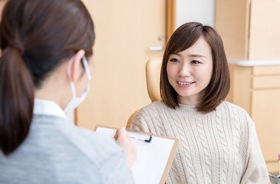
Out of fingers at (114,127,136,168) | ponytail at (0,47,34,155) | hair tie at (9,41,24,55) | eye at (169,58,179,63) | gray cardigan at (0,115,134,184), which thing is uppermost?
hair tie at (9,41,24,55)

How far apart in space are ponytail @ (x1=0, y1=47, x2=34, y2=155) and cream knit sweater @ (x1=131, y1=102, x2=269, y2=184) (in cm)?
75

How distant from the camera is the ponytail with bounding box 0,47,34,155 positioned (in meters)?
0.64

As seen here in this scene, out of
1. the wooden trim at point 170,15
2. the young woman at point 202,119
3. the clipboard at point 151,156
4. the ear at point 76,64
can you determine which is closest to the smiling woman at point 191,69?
the young woman at point 202,119

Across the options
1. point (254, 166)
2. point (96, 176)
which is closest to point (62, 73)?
point (96, 176)

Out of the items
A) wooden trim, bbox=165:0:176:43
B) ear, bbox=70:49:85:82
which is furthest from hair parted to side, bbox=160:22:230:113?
wooden trim, bbox=165:0:176:43

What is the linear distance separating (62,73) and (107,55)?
2455 mm

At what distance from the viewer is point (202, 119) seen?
137 centimetres

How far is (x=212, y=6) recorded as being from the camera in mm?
3291

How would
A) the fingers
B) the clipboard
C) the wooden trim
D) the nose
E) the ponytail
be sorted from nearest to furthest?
the ponytail, the fingers, the clipboard, the nose, the wooden trim

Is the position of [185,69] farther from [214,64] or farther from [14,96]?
[14,96]

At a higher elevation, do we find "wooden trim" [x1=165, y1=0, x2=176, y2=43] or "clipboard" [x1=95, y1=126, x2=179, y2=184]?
"wooden trim" [x1=165, y1=0, x2=176, y2=43]

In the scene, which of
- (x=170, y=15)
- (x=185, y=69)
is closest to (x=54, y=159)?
(x=185, y=69)

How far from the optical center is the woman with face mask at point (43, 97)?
0.65 metres

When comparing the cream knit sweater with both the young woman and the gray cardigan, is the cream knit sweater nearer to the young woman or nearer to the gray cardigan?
the young woman
